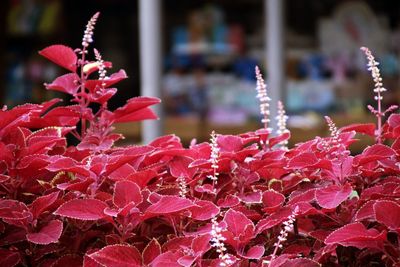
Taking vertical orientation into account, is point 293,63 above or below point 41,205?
above

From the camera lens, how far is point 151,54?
4191 millimetres

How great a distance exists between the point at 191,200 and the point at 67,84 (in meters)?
0.38

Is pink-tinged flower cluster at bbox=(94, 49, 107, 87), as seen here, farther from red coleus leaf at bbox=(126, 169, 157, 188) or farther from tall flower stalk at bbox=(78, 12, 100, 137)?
red coleus leaf at bbox=(126, 169, 157, 188)

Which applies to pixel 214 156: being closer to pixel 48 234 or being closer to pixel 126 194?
pixel 126 194

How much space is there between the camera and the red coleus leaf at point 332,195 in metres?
1.13

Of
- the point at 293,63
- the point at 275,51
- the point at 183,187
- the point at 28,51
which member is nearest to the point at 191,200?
the point at 183,187

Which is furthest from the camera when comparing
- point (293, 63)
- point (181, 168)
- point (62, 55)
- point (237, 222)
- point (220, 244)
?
point (293, 63)

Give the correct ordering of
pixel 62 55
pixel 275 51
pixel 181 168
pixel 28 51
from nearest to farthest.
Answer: pixel 181 168 < pixel 62 55 < pixel 275 51 < pixel 28 51

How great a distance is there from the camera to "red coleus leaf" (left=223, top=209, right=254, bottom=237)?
1124 millimetres

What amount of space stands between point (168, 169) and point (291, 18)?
4.59 meters

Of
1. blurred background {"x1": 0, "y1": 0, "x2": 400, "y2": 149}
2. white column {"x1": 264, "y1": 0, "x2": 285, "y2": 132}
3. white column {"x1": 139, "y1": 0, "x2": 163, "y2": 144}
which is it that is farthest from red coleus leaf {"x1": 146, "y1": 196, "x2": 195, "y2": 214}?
blurred background {"x1": 0, "y1": 0, "x2": 400, "y2": 149}

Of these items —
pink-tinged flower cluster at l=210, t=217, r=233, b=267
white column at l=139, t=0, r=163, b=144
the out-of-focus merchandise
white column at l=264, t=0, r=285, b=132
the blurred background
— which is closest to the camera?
pink-tinged flower cluster at l=210, t=217, r=233, b=267

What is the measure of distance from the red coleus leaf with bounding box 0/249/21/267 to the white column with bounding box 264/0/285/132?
3385mm

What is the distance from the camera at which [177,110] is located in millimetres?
5875
